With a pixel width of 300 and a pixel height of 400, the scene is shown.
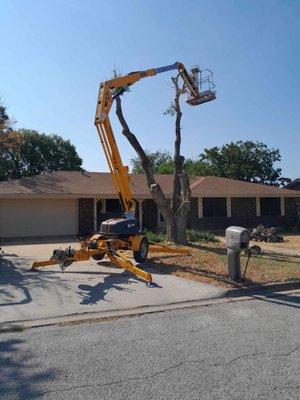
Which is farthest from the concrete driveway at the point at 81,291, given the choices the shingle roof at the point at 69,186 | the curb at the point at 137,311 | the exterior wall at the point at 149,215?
the exterior wall at the point at 149,215

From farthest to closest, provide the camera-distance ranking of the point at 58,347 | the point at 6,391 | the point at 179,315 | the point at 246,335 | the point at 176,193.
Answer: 1. the point at 176,193
2. the point at 179,315
3. the point at 246,335
4. the point at 58,347
5. the point at 6,391

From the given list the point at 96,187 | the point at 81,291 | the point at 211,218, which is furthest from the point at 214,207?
the point at 81,291

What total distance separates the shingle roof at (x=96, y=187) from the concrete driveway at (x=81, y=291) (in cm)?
1141

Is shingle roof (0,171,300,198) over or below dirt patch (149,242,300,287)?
over

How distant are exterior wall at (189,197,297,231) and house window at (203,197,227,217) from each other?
263 mm

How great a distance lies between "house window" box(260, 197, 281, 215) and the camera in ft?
92.9

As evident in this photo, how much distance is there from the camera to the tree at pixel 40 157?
158 ft

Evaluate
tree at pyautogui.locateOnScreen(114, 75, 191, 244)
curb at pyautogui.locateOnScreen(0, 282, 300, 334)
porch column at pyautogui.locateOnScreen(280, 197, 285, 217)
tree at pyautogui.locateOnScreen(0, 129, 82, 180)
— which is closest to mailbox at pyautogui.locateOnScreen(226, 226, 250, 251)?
curb at pyautogui.locateOnScreen(0, 282, 300, 334)

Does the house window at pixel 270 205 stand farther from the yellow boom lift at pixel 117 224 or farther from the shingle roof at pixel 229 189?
the yellow boom lift at pixel 117 224

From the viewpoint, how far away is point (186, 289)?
8.91 m

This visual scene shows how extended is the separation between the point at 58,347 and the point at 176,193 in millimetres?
12579

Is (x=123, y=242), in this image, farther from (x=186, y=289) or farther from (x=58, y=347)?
(x=58, y=347)

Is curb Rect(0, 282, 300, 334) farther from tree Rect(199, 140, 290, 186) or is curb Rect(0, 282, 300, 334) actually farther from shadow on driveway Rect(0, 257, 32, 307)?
tree Rect(199, 140, 290, 186)

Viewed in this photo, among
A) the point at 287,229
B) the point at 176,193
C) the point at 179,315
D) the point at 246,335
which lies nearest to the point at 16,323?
the point at 179,315
